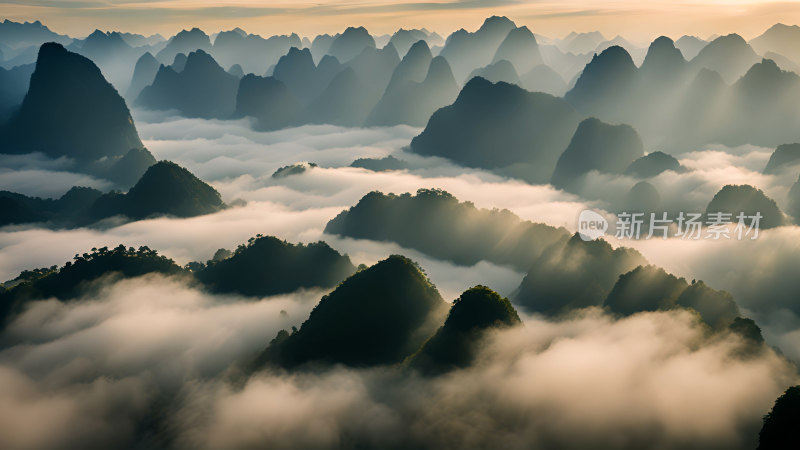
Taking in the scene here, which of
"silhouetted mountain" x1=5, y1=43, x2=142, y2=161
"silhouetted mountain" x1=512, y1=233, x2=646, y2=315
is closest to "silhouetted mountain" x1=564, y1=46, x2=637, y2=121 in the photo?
"silhouetted mountain" x1=512, y1=233, x2=646, y2=315

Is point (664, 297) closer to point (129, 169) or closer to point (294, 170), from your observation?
point (294, 170)

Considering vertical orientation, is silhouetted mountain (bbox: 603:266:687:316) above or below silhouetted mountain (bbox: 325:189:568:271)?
below

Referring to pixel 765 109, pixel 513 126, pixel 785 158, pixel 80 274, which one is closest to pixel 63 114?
pixel 80 274

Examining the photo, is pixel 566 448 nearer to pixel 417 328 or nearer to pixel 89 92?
pixel 417 328

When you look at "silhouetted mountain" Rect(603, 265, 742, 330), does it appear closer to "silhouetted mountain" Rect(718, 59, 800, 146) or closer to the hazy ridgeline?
the hazy ridgeline

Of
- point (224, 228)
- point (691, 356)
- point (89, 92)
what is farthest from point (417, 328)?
point (89, 92)
